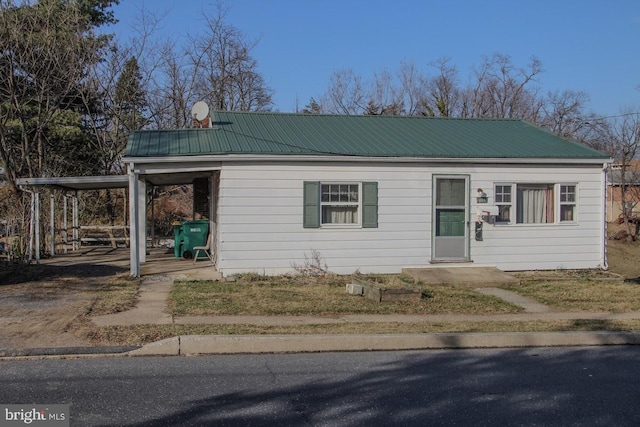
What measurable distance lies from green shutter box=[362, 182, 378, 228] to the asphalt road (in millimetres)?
6941

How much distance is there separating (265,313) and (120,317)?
2.24 m

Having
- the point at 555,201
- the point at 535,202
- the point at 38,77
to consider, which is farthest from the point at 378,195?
the point at 38,77

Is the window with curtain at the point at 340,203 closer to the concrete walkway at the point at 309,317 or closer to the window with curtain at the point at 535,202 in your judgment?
the window with curtain at the point at 535,202

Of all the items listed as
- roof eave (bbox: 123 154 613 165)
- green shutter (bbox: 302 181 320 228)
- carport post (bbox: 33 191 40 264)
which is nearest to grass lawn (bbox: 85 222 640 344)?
green shutter (bbox: 302 181 320 228)

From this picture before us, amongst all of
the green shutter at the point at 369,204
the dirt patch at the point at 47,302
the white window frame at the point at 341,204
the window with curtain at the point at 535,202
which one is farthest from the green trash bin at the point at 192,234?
the window with curtain at the point at 535,202

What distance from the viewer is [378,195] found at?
15.0 metres

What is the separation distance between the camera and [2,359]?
23.8 ft

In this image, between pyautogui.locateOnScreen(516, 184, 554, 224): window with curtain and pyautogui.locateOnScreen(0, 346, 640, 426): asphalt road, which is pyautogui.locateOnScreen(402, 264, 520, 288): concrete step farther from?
pyautogui.locateOnScreen(0, 346, 640, 426): asphalt road

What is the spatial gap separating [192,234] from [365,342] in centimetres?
1001

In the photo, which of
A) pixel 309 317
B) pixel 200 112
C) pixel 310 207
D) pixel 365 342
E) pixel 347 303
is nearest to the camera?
pixel 365 342

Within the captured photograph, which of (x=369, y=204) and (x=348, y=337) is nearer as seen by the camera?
(x=348, y=337)

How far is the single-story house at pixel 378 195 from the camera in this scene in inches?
562

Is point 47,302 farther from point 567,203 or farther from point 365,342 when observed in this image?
point 567,203

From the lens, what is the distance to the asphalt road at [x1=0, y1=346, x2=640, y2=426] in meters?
5.36
